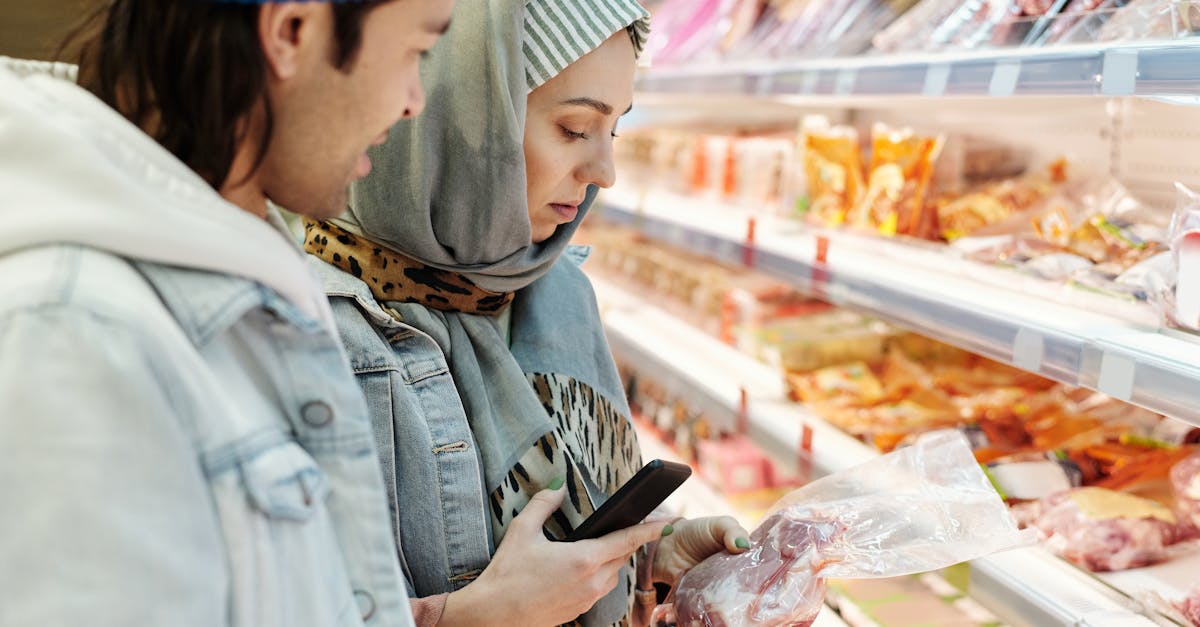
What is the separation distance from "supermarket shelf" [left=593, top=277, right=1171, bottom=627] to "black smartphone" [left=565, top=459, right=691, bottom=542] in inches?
21.8

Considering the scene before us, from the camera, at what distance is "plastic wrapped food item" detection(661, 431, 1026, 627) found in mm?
1161

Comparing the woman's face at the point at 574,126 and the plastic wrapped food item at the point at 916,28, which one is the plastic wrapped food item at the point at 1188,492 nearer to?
the plastic wrapped food item at the point at 916,28

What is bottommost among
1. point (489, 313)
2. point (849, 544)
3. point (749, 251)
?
point (849, 544)

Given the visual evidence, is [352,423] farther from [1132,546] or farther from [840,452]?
[840,452]

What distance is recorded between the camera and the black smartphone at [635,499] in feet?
3.49

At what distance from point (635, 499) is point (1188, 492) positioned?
912mm

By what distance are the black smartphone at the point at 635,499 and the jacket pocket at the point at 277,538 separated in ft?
1.42

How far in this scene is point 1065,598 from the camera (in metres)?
1.31

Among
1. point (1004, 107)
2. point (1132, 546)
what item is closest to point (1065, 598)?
Answer: point (1132, 546)

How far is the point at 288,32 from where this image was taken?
688 mm

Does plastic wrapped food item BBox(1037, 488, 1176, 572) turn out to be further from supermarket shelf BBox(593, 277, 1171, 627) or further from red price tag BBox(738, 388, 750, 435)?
red price tag BBox(738, 388, 750, 435)

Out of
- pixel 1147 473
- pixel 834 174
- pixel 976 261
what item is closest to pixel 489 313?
pixel 976 261

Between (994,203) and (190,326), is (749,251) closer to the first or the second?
(994,203)

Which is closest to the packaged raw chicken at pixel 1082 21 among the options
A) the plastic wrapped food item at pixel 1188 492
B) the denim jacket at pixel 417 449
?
the plastic wrapped food item at pixel 1188 492
